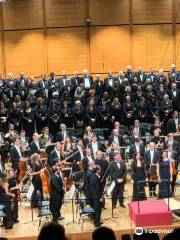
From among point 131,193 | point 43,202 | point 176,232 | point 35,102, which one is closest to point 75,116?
point 35,102

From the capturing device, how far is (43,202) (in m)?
9.90

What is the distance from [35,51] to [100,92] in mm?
5373

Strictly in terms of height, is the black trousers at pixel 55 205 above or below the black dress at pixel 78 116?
below

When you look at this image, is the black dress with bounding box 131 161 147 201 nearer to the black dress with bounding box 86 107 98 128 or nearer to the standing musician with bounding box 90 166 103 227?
the standing musician with bounding box 90 166 103 227

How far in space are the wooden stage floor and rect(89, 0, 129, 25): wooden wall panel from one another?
1080 centimetres

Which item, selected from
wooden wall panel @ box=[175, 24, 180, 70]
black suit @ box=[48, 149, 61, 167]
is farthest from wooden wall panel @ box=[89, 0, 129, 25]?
black suit @ box=[48, 149, 61, 167]

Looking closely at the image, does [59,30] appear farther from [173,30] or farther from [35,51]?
[173,30]

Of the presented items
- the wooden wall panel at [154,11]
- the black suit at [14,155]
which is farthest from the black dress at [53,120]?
the wooden wall panel at [154,11]

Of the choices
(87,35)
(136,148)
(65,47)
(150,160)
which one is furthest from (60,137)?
(87,35)

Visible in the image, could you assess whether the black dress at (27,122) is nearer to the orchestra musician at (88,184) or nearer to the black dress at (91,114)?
the black dress at (91,114)

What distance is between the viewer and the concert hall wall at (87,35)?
19734mm

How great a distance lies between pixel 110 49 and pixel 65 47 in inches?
76.3

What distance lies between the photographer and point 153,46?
20.1 metres

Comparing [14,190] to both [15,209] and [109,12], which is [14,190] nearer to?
[15,209]
